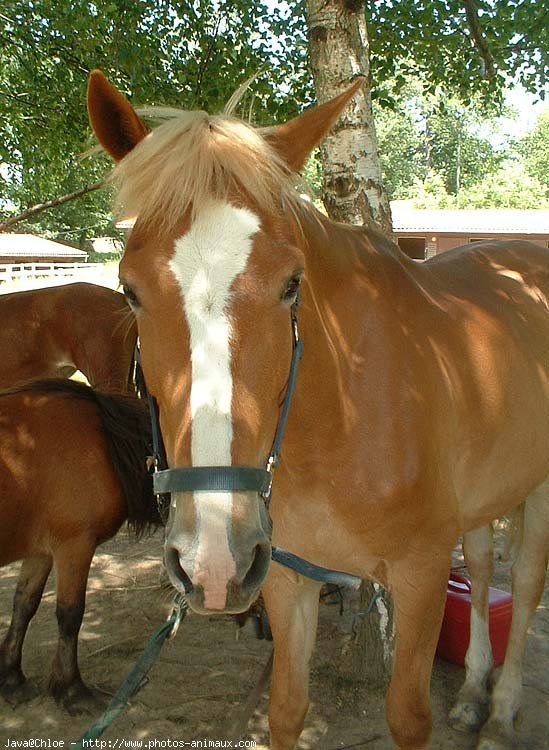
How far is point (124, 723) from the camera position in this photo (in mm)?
3031

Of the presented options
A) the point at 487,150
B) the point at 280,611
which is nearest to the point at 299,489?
the point at 280,611

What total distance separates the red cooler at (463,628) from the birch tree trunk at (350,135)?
50 centimetres

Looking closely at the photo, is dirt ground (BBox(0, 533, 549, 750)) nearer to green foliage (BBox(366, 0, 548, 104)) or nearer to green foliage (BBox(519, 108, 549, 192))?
green foliage (BBox(366, 0, 548, 104))

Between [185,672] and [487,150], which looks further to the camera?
[487,150]

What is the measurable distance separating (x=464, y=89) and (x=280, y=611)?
20.4 feet

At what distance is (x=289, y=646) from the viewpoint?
8.00 ft

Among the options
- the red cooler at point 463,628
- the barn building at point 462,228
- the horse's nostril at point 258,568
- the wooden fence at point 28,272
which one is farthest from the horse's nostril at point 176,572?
the wooden fence at point 28,272

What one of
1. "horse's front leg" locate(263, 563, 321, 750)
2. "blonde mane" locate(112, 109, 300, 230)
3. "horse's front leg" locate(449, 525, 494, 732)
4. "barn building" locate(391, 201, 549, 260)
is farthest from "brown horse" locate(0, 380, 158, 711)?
"barn building" locate(391, 201, 549, 260)

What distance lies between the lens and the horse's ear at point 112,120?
1.66 metres


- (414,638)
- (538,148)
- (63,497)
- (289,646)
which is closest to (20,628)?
(63,497)

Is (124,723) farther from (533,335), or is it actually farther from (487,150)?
(487,150)

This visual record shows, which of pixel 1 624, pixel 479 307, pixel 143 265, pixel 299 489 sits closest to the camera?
pixel 143 265

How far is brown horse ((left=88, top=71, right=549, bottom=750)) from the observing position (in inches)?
55.2

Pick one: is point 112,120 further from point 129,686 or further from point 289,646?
point 289,646
